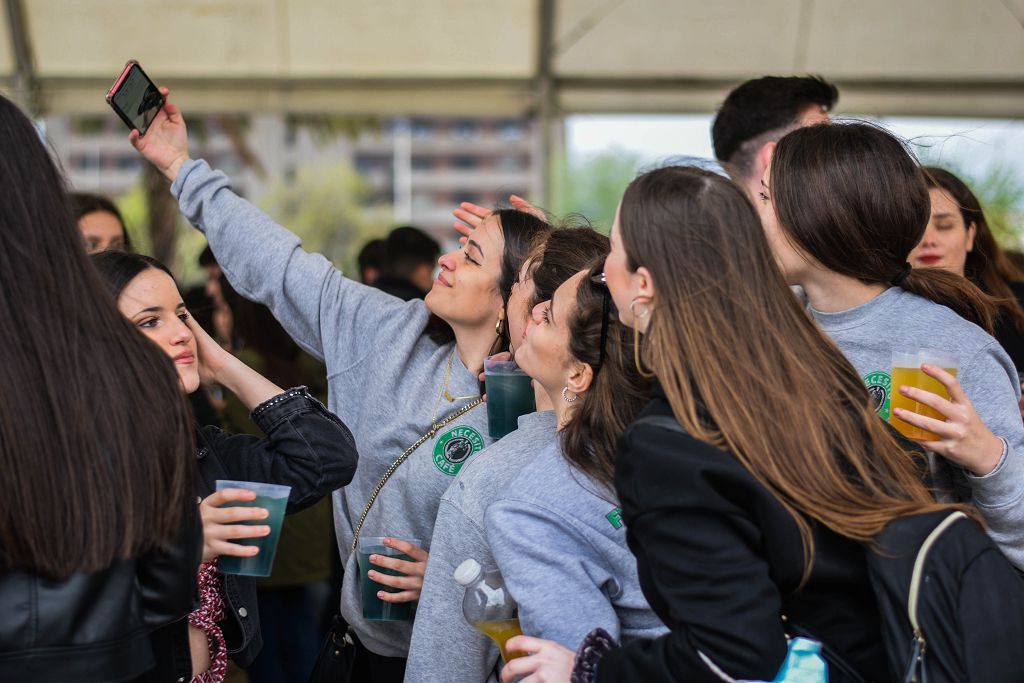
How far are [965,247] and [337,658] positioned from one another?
202 cm

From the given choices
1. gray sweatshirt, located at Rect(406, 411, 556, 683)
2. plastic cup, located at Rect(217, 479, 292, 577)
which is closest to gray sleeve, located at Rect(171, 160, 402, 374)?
gray sweatshirt, located at Rect(406, 411, 556, 683)

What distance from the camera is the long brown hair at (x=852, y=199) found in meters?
2.12

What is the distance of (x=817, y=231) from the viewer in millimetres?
2143

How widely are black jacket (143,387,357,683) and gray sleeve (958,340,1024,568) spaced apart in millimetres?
1206

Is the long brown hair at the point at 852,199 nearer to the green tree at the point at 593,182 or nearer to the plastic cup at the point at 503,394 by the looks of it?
the plastic cup at the point at 503,394

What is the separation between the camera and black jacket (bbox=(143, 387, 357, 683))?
2074 mm

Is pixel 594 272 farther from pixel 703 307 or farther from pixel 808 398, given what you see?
pixel 808 398

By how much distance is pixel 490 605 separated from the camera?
1.89 m

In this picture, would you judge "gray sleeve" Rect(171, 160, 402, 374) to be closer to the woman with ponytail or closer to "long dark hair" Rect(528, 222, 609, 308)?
"long dark hair" Rect(528, 222, 609, 308)

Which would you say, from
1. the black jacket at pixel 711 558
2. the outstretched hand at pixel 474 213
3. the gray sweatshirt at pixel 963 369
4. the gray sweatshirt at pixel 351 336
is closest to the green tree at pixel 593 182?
the outstretched hand at pixel 474 213

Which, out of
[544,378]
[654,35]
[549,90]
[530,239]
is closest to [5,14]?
[549,90]

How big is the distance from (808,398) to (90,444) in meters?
1.03

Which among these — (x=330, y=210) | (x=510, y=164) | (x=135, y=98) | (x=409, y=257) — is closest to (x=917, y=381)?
(x=135, y=98)

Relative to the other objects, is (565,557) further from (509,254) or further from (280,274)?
(280,274)
